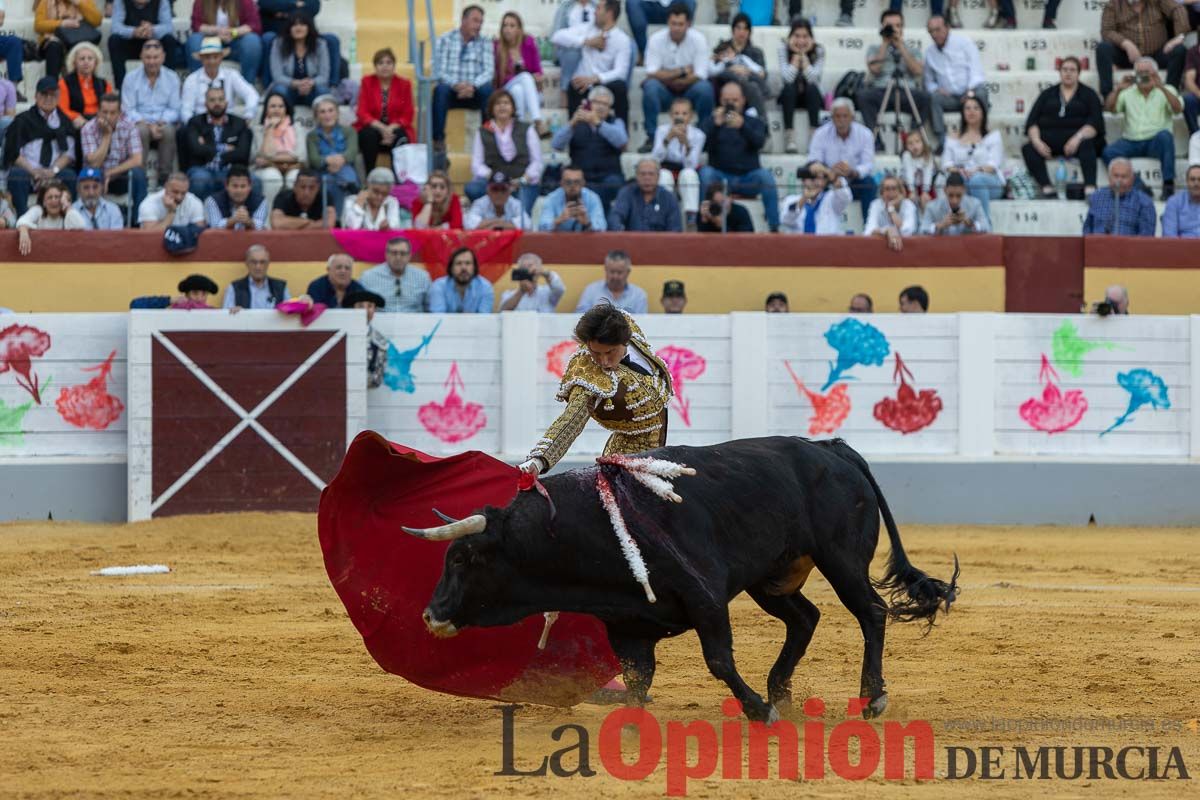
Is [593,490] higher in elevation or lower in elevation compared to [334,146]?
lower

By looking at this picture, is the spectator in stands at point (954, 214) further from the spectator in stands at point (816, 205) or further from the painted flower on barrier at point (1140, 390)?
the painted flower on barrier at point (1140, 390)

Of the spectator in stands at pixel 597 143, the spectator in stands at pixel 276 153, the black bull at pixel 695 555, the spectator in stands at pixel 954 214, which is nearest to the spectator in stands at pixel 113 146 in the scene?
the spectator in stands at pixel 276 153

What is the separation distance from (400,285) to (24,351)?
8.99 feet

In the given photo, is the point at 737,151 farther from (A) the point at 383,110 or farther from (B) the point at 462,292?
(A) the point at 383,110

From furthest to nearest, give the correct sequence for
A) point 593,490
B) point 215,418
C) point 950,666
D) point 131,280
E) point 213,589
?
point 131,280, point 215,418, point 213,589, point 950,666, point 593,490

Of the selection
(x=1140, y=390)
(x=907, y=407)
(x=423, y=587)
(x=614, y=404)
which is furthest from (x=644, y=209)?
(x=423, y=587)

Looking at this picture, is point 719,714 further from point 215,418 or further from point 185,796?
point 215,418

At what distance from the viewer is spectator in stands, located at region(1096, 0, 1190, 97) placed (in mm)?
15742

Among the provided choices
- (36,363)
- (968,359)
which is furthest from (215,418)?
(968,359)

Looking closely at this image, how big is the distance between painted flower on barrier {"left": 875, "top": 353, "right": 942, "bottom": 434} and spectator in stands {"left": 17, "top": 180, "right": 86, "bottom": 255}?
631 centimetres

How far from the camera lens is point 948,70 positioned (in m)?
15.3

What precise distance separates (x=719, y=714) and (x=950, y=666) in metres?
1.43

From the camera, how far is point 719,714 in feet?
19.9

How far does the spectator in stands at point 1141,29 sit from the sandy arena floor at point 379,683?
672 centimetres
